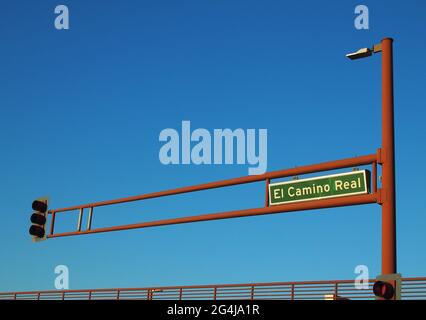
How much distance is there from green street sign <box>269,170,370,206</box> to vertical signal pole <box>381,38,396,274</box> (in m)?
0.69

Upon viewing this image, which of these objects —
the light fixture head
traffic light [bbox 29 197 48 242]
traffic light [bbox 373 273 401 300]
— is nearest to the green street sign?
traffic light [bbox 373 273 401 300]

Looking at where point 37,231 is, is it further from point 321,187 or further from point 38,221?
point 321,187

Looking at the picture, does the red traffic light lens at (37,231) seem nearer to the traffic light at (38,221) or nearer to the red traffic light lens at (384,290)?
the traffic light at (38,221)

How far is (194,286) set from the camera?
2516 centimetres

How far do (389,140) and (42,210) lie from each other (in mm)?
13330

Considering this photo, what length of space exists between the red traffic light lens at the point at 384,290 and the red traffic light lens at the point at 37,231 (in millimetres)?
13460

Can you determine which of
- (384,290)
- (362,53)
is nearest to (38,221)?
(362,53)

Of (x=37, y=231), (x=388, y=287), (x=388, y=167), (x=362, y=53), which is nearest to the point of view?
(x=388, y=287)

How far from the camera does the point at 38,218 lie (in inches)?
915

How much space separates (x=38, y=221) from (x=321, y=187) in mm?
11290

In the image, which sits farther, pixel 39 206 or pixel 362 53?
pixel 39 206

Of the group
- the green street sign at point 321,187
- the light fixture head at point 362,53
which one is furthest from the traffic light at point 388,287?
the light fixture head at point 362,53
